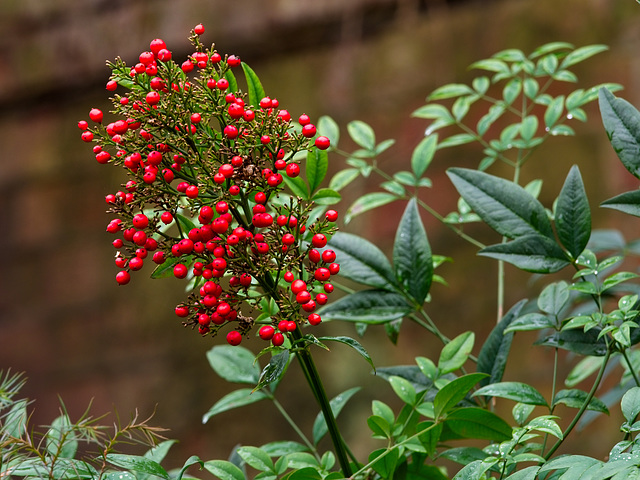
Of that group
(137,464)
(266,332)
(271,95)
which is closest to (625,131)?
(266,332)

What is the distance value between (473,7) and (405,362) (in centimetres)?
64

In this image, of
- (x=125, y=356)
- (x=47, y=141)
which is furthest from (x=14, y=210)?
(x=125, y=356)

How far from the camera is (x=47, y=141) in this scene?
1605mm

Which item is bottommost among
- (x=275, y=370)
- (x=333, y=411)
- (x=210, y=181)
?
(x=333, y=411)

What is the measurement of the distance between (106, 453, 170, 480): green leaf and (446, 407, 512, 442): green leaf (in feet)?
0.62

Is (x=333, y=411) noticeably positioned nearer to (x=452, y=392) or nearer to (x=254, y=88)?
(x=452, y=392)

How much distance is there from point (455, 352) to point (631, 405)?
160 millimetres

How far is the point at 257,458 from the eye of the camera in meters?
0.52

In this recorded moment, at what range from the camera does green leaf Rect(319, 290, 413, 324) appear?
554 millimetres

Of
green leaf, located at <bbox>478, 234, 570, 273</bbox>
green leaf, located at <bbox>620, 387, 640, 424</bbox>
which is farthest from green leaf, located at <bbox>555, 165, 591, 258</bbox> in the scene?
green leaf, located at <bbox>620, 387, 640, 424</bbox>

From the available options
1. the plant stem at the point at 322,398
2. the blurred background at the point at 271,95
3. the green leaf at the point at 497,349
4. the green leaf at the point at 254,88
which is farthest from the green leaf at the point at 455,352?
the blurred background at the point at 271,95

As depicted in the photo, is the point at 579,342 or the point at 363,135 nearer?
the point at 579,342

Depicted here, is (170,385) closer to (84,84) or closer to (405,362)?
(405,362)

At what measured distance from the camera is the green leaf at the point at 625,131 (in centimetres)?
50
